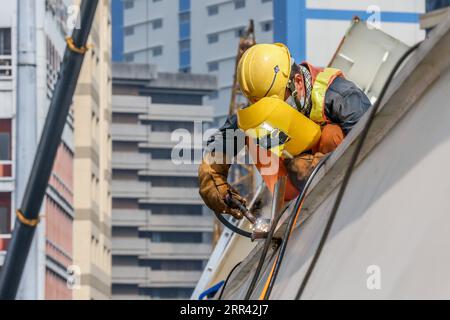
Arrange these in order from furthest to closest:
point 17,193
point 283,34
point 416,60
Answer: point 17,193
point 283,34
point 416,60

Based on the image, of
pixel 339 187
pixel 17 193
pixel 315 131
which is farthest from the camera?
pixel 17 193

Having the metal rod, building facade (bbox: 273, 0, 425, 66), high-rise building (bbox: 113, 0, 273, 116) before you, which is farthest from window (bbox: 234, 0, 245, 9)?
the metal rod

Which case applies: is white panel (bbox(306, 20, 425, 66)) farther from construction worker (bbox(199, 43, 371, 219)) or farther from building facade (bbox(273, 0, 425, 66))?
construction worker (bbox(199, 43, 371, 219))

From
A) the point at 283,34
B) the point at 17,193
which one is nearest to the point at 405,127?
the point at 283,34

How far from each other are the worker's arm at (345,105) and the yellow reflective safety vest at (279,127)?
0.12 m

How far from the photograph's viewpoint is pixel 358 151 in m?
5.59

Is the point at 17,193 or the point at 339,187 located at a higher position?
the point at 339,187

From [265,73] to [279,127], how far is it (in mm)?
395

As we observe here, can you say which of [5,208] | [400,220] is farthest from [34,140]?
[400,220]

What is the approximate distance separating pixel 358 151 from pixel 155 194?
446 ft

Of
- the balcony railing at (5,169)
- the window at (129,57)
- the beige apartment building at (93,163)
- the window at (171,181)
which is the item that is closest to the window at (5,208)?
the balcony railing at (5,169)

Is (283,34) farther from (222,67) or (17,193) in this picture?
(222,67)

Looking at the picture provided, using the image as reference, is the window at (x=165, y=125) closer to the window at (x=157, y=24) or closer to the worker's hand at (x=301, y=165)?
the window at (x=157, y=24)

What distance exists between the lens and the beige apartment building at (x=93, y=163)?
83.2m
